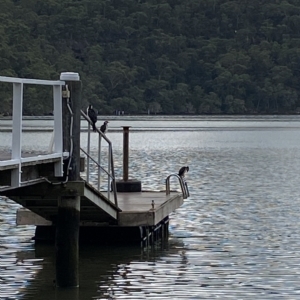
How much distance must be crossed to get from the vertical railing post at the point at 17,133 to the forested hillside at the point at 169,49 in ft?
407

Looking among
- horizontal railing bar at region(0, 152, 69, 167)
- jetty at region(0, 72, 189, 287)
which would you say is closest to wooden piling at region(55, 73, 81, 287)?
jetty at region(0, 72, 189, 287)

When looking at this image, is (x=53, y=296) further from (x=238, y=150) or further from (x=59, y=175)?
(x=238, y=150)

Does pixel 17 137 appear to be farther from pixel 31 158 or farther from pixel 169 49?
pixel 169 49

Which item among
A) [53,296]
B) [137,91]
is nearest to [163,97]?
[137,91]

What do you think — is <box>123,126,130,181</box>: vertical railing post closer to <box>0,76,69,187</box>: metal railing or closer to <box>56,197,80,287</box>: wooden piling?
<box>56,197,80,287</box>: wooden piling

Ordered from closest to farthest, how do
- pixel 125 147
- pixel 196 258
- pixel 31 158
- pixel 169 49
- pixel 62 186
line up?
1. pixel 31 158
2. pixel 62 186
3. pixel 196 258
4. pixel 125 147
5. pixel 169 49

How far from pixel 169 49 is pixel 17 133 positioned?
517ft

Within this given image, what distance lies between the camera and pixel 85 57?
158875 millimetres

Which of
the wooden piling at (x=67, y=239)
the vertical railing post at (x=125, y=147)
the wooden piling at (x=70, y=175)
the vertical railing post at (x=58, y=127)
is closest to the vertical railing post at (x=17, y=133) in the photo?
the vertical railing post at (x=58, y=127)

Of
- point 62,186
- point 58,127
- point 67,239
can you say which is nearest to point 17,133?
point 58,127

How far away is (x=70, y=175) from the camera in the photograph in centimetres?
1400

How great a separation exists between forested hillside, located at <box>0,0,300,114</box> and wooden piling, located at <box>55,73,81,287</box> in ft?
403

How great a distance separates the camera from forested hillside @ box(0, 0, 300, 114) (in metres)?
152

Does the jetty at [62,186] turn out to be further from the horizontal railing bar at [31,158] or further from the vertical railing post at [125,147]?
the vertical railing post at [125,147]
